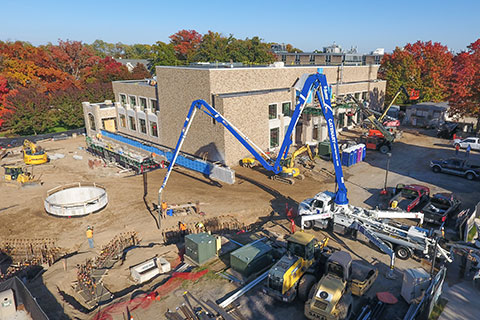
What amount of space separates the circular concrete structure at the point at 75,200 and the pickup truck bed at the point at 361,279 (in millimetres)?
21827

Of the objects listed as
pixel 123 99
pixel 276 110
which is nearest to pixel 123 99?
pixel 123 99

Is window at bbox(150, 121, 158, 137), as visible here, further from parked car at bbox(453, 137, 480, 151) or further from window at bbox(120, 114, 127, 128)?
parked car at bbox(453, 137, 480, 151)

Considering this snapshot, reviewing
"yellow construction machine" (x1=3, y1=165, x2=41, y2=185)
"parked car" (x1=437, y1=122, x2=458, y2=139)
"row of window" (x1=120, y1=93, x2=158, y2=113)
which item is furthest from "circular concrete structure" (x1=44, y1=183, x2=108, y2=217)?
"parked car" (x1=437, y1=122, x2=458, y2=139)

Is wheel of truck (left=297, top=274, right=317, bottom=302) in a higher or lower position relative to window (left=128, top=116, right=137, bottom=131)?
lower

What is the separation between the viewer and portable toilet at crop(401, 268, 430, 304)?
16.4 m

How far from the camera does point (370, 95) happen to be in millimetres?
60125

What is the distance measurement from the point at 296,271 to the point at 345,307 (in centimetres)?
313

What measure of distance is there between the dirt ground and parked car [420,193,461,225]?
3.77 metres

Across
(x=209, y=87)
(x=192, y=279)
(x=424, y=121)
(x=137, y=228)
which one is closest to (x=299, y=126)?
(x=209, y=87)

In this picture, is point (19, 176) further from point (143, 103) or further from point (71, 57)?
point (71, 57)

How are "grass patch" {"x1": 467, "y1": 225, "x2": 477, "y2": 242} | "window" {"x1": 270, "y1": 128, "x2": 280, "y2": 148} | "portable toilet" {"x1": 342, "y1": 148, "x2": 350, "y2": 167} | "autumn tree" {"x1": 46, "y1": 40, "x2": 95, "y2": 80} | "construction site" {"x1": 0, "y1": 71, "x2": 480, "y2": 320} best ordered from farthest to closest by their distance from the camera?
"autumn tree" {"x1": 46, "y1": 40, "x2": 95, "y2": 80}
"window" {"x1": 270, "y1": 128, "x2": 280, "y2": 148}
"portable toilet" {"x1": 342, "y1": 148, "x2": 350, "y2": 167}
"grass patch" {"x1": 467, "y1": 225, "x2": 477, "y2": 242}
"construction site" {"x1": 0, "y1": 71, "x2": 480, "y2": 320}

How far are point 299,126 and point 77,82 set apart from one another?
49517 mm

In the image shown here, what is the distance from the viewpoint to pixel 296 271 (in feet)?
56.7

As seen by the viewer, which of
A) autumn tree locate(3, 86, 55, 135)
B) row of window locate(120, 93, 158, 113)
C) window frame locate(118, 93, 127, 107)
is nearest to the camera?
row of window locate(120, 93, 158, 113)
